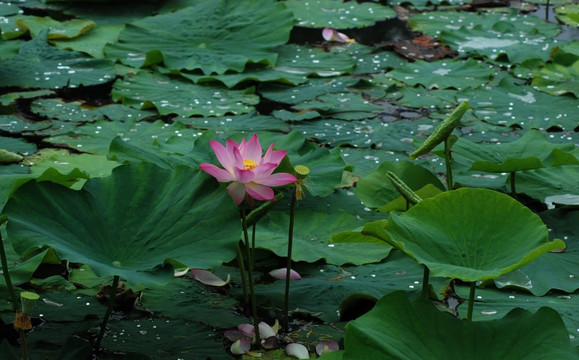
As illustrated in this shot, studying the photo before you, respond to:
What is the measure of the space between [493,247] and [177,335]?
621mm

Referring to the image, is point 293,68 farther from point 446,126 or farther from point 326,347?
point 326,347

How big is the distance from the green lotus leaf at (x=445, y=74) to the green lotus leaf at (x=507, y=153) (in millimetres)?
1008

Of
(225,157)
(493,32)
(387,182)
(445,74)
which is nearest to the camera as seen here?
(225,157)

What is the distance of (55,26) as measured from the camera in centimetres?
361

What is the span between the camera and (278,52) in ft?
11.4

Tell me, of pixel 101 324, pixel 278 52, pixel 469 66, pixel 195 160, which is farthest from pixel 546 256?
pixel 278 52

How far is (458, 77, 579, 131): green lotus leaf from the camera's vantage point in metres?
2.76

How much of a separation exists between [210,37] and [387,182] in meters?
1.59

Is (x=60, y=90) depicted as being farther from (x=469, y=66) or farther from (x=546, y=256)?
(x=546, y=256)

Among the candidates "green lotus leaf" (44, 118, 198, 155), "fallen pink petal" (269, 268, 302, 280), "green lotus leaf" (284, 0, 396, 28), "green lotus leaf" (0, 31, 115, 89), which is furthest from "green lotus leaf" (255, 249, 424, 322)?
"green lotus leaf" (284, 0, 396, 28)

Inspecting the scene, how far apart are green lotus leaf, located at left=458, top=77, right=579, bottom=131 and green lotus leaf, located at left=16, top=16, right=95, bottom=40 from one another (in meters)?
1.70

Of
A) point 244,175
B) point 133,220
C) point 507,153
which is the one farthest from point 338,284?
point 507,153

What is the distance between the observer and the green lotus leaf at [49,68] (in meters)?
3.05

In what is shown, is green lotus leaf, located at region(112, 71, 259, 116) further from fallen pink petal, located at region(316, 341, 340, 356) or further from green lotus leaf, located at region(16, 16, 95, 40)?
fallen pink petal, located at region(316, 341, 340, 356)
